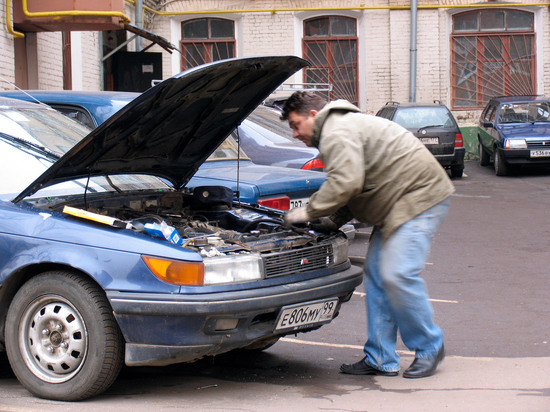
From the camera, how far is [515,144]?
17266 millimetres

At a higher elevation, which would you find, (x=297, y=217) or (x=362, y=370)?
(x=297, y=217)

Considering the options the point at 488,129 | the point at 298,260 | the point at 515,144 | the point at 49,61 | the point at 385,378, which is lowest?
the point at 385,378

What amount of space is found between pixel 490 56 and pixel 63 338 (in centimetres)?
2017

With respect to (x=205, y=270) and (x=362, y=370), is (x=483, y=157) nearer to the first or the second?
(x=362, y=370)

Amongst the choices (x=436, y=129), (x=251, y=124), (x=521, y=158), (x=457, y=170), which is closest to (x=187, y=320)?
(x=251, y=124)

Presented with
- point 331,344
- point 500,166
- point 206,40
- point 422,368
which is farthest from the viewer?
point 206,40

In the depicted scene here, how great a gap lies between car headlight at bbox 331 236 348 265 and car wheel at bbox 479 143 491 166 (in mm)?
15628

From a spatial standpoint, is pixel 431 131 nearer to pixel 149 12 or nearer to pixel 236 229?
pixel 149 12

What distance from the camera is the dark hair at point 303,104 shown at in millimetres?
4734

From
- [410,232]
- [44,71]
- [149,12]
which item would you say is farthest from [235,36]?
[410,232]

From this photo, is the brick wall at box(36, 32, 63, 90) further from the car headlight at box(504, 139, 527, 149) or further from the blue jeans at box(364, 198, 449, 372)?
the blue jeans at box(364, 198, 449, 372)

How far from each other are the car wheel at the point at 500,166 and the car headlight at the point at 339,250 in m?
13.7

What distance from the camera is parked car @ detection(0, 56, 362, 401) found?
4.16 meters

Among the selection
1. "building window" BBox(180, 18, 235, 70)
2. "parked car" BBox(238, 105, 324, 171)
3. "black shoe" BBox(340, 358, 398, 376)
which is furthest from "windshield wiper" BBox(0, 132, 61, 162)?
"building window" BBox(180, 18, 235, 70)
